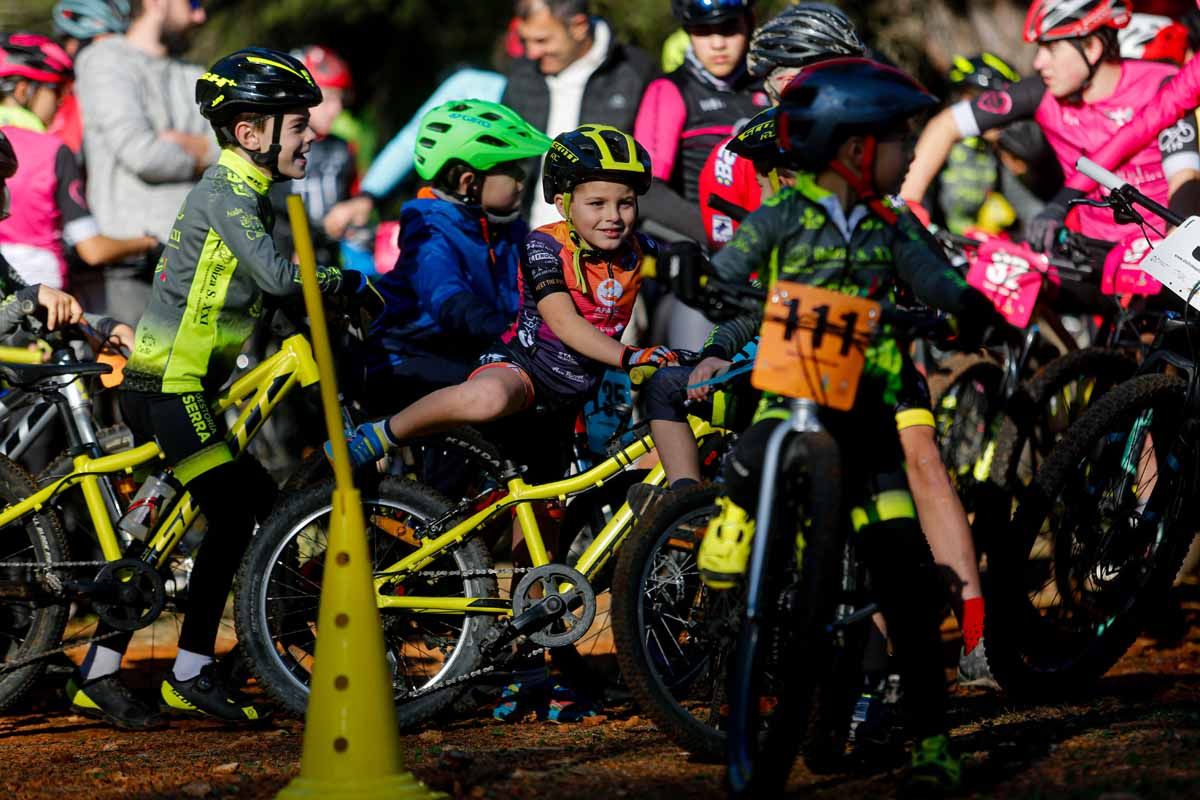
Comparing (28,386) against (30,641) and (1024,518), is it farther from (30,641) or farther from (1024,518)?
(1024,518)

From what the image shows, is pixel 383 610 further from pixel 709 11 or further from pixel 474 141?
pixel 709 11

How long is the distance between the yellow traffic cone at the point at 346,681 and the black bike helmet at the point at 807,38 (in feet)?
7.57

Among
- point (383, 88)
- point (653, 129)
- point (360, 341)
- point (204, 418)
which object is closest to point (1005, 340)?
point (653, 129)

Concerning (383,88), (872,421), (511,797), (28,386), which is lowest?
(511,797)

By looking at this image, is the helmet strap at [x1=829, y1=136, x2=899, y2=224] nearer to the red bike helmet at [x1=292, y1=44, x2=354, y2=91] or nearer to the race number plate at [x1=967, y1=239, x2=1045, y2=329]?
the race number plate at [x1=967, y1=239, x2=1045, y2=329]

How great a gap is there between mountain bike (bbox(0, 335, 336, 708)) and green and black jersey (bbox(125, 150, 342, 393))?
0.64ft

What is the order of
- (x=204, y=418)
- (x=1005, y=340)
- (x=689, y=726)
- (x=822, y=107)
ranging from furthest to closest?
(x=1005, y=340) → (x=204, y=418) → (x=689, y=726) → (x=822, y=107)

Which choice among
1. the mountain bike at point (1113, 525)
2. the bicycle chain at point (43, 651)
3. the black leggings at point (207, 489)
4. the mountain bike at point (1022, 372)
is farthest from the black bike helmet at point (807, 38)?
the bicycle chain at point (43, 651)

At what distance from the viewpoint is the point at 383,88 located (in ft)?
56.4

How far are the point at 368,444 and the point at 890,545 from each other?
194 centimetres

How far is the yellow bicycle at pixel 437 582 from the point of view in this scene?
18.8 feet

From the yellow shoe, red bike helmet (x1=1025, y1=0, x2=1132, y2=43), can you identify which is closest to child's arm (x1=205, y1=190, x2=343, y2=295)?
the yellow shoe

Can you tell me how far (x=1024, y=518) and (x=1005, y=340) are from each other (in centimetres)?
207

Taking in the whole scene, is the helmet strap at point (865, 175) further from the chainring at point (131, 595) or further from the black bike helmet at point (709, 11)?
the black bike helmet at point (709, 11)
